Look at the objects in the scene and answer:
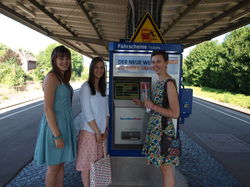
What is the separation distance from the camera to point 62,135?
2268 millimetres

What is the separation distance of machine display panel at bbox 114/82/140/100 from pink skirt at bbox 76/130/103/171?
64cm

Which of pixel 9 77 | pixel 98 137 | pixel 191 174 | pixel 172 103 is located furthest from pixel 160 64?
pixel 9 77

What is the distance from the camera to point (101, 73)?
2.39 m

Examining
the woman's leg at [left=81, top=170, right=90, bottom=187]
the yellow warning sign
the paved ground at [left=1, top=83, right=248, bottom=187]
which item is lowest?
the paved ground at [left=1, top=83, right=248, bottom=187]

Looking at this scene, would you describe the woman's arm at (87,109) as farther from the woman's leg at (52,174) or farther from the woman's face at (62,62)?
the woman's leg at (52,174)

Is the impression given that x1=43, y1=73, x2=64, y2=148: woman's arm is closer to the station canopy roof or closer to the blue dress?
the blue dress

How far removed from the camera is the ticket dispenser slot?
275cm

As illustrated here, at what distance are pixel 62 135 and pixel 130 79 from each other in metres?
Answer: 1.05

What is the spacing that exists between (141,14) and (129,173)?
274cm

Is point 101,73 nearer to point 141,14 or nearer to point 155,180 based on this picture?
point 155,180

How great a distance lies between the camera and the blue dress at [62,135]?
86.9 inches

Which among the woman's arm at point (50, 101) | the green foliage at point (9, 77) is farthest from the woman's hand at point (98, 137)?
the green foliage at point (9, 77)

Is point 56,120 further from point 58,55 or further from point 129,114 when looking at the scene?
point 129,114

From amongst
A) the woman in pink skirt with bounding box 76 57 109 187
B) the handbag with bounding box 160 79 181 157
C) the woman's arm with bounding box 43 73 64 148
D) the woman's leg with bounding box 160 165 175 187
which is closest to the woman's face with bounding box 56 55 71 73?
the woman's arm with bounding box 43 73 64 148
